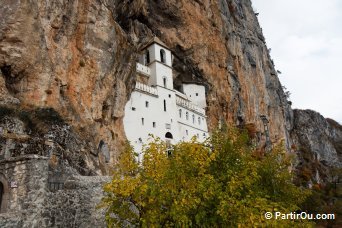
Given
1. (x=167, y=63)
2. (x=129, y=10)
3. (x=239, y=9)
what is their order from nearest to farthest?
(x=129, y=10)
(x=167, y=63)
(x=239, y=9)

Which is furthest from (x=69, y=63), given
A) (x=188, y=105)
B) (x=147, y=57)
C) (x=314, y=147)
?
(x=314, y=147)

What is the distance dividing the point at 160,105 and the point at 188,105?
6722mm

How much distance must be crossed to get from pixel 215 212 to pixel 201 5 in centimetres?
4356

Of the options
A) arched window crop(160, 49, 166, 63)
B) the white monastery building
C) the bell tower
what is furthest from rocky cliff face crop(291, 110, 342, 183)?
arched window crop(160, 49, 166, 63)

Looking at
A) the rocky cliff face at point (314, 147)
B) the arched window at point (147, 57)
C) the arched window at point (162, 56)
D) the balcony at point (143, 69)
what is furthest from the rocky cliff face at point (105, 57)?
the rocky cliff face at point (314, 147)

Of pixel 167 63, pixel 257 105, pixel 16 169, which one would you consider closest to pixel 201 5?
pixel 167 63

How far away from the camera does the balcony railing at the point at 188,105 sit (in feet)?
150

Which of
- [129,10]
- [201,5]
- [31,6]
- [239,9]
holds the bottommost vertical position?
[31,6]

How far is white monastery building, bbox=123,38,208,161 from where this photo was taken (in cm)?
3725

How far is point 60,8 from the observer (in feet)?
79.0

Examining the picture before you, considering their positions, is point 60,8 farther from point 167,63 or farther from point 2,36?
point 167,63

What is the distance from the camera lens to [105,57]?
27906mm

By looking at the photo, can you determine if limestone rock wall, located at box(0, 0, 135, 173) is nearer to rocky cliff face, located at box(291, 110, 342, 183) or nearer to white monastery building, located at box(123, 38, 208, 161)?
white monastery building, located at box(123, 38, 208, 161)

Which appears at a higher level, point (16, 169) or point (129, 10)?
point (129, 10)
